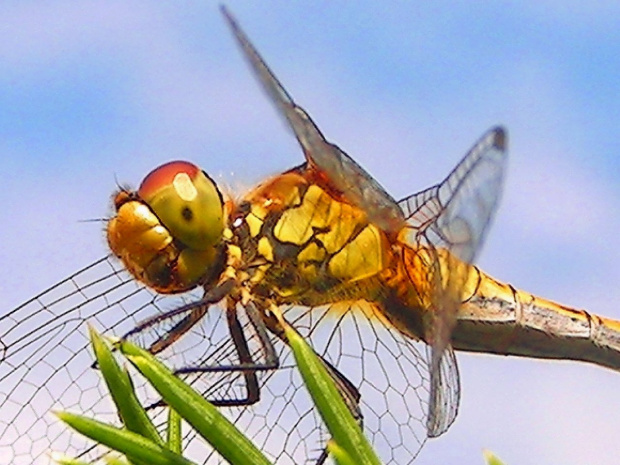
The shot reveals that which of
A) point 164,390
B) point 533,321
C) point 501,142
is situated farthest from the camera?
point 533,321

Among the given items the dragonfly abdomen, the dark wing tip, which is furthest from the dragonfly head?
the dragonfly abdomen

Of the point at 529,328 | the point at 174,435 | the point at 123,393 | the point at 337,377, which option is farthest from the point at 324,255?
the point at 123,393

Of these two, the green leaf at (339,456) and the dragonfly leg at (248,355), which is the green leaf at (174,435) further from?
the dragonfly leg at (248,355)

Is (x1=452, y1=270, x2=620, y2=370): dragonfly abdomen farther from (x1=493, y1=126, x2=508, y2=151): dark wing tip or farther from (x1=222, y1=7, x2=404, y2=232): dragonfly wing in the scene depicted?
(x1=493, y1=126, x2=508, y2=151): dark wing tip

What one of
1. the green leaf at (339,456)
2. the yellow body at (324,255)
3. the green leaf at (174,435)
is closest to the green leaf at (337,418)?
the green leaf at (339,456)

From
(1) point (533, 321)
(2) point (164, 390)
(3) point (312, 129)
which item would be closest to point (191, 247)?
(3) point (312, 129)

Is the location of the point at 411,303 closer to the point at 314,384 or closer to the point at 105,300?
the point at 105,300
